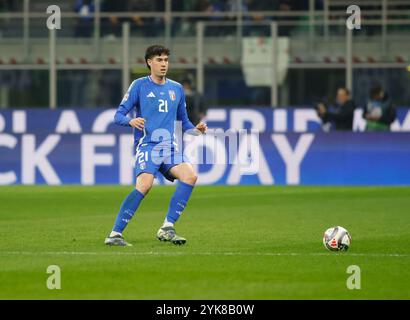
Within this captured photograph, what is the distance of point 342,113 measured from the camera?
24734 millimetres

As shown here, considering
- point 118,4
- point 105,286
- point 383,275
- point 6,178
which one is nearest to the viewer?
point 105,286

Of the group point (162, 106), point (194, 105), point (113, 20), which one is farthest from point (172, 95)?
point (113, 20)

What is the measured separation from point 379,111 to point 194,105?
3843 mm

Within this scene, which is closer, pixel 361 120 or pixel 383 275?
pixel 383 275

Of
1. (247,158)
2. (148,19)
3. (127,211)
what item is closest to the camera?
(127,211)

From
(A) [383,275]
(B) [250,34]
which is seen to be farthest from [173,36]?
(A) [383,275]

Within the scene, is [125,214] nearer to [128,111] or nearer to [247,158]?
[128,111]

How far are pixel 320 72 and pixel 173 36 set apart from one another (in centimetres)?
333

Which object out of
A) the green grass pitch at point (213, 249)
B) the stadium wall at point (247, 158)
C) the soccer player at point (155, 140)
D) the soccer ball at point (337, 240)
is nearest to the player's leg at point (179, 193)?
the soccer player at point (155, 140)

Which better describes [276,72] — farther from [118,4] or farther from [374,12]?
[118,4]

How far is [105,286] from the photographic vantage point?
9.72 metres

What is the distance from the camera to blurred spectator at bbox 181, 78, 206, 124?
24.5m

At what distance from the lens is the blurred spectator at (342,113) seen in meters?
24.6

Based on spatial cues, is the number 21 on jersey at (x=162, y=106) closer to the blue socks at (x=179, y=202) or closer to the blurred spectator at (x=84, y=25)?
the blue socks at (x=179, y=202)
